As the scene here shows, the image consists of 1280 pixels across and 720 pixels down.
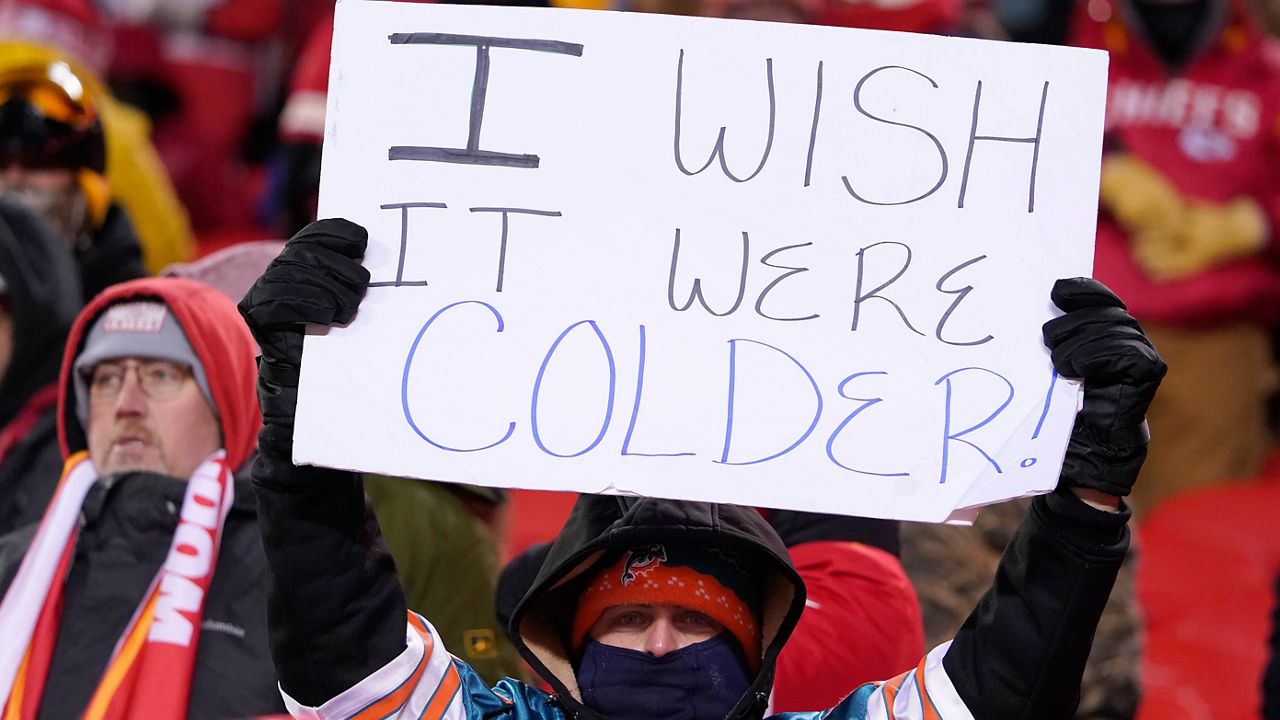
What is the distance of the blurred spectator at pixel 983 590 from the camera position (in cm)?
324

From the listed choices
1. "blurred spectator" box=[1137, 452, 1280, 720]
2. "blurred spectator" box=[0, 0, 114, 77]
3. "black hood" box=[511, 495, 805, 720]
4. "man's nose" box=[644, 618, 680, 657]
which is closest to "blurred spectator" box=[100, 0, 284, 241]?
"blurred spectator" box=[0, 0, 114, 77]

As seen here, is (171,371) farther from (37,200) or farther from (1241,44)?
(1241,44)

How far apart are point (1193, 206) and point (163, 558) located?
3.54m

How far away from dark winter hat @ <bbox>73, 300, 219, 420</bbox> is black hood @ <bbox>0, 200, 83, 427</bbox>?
1.53ft

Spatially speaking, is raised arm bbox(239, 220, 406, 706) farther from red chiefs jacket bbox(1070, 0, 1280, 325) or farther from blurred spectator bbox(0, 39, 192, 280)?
red chiefs jacket bbox(1070, 0, 1280, 325)

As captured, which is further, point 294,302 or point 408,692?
point 408,692

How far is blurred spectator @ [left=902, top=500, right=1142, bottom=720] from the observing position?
324 cm

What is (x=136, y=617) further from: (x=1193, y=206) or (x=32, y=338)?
(x=1193, y=206)

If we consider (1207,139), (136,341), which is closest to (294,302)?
(136,341)

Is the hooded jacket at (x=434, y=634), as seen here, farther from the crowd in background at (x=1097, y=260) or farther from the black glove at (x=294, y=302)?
the crowd in background at (x=1097, y=260)

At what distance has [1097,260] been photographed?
5.28 m

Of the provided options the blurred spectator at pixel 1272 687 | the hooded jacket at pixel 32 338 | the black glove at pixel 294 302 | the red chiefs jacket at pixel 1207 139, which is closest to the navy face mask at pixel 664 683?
the black glove at pixel 294 302

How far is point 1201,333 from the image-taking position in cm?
534

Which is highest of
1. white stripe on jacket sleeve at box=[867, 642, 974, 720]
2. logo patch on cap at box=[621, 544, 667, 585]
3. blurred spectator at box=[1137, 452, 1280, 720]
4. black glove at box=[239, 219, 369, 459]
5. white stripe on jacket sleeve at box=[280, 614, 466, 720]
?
black glove at box=[239, 219, 369, 459]
